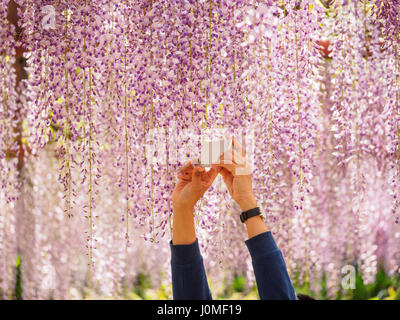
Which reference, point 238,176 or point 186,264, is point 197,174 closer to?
point 238,176

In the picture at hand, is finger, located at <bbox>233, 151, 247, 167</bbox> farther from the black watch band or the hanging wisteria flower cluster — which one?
the hanging wisteria flower cluster

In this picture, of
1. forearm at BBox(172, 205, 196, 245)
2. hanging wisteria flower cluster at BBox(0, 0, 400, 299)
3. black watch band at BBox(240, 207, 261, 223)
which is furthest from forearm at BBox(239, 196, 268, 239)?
hanging wisteria flower cluster at BBox(0, 0, 400, 299)

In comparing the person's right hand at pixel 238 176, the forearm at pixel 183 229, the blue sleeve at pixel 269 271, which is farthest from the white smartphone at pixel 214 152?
the blue sleeve at pixel 269 271

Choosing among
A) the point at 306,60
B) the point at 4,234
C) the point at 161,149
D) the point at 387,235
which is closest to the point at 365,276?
the point at 387,235

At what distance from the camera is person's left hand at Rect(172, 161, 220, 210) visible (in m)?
1.37

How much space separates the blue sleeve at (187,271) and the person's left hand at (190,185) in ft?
0.42

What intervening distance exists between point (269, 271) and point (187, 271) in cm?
24

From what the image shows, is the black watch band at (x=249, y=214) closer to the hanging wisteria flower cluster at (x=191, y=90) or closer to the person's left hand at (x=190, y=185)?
the person's left hand at (x=190, y=185)

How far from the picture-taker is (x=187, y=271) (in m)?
1.29

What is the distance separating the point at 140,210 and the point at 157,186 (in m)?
0.18

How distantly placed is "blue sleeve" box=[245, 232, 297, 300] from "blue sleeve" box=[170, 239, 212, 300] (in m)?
0.17

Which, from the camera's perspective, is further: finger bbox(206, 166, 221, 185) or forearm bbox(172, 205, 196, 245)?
finger bbox(206, 166, 221, 185)

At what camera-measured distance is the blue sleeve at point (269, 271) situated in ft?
3.87

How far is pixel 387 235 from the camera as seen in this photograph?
520 centimetres
